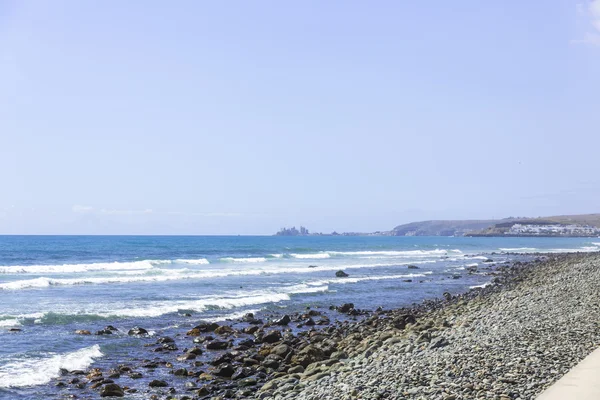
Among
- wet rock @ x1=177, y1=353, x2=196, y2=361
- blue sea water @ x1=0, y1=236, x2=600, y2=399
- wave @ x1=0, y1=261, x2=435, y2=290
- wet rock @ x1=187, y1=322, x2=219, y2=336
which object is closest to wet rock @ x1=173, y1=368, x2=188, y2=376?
wet rock @ x1=177, y1=353, x2=196, y2=361

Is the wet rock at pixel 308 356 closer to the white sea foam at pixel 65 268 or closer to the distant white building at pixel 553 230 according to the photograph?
the white sea foam at pixel 65 268

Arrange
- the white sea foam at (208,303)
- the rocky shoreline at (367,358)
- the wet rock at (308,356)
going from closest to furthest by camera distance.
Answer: the rocky shoreline at (367,358)
the wet rock at (308,356)
the white sea foam at (208,303)

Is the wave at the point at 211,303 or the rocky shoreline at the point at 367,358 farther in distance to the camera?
the wave at the point at 211,303

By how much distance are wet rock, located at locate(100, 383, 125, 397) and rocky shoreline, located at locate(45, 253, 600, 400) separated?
0.02 meters

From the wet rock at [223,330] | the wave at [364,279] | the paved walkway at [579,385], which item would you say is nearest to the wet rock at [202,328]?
the wet rock at [223,330]

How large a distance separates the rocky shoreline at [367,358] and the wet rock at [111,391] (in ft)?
0.05

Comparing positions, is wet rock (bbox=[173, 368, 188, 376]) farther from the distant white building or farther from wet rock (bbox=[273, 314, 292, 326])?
the distant white building

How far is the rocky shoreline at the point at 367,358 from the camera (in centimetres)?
756

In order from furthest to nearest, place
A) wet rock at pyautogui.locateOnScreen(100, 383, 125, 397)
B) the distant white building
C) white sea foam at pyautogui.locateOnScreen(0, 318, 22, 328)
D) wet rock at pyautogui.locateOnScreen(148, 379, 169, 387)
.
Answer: the distant white building
white sea foam at pyautogui.locateOnScreen(0, 318, 22, 328)
wet rock at pyautogui.locateOnScreen(148, 379, 169, 387)
wet rock at pyautogui.locateOnScreen(100, 383, 125, 397)

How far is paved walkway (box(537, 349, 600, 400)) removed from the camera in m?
6.04

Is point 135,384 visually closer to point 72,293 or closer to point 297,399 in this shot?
point 297,399

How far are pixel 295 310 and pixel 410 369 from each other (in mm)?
11306

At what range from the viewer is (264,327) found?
52.4 feet

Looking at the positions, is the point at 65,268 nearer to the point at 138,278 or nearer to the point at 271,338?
the point at 138,278
